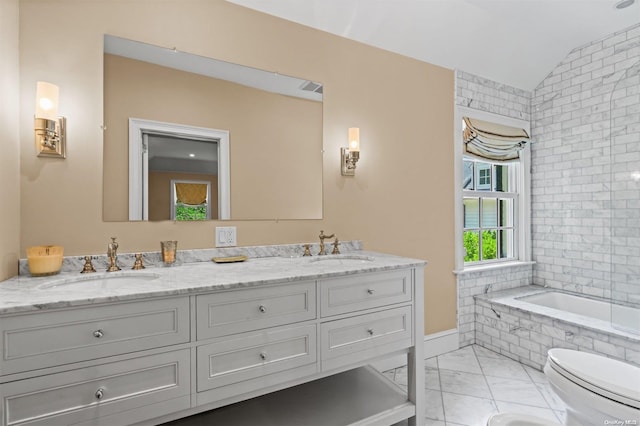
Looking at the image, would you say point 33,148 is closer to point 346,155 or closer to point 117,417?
point 117,417

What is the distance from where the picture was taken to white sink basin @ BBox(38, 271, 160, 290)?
138 cm

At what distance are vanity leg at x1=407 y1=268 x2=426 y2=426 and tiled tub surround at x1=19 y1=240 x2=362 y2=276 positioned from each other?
0.65m

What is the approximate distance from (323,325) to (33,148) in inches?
64.4

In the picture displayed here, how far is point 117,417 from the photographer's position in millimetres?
1146

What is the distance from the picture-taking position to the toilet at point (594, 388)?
1.30 metres

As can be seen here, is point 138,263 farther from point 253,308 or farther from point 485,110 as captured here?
Answer: point 485,110

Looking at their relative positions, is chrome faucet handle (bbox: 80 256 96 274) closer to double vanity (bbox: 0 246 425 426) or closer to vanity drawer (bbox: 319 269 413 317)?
double vanity (bbox: 0 246 425 426)

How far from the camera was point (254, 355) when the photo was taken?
4.53ft

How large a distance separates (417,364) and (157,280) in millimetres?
1465

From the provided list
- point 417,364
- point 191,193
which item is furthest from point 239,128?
point 417,364

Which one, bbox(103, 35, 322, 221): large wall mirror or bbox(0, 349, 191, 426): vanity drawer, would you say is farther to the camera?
bbox(103, 35, 322, 221): large wall mirror

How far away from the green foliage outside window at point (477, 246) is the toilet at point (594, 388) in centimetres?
165

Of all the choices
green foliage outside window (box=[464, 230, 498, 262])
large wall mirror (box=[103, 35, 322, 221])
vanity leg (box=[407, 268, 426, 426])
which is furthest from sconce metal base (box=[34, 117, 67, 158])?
green foliage outside window (box=[464, 230, 498, 262])

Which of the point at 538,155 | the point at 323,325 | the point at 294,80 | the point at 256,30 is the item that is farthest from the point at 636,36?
the point at 323,325
